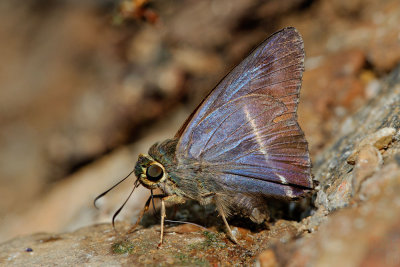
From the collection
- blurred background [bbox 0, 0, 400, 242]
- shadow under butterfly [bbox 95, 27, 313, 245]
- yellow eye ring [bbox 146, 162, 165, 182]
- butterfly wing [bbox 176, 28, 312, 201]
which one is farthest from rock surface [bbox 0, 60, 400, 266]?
blurred background [bbox 0, 0, 400, 242]

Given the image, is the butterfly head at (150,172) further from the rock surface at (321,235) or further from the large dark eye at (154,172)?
the rock surface at (321,235)

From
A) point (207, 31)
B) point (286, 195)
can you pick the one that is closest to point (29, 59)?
point (207, 31)

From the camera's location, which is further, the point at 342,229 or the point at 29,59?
the point at 29,59

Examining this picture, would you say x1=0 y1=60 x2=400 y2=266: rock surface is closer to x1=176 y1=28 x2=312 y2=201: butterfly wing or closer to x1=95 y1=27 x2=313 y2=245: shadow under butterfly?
x1=95 y1=27 x2=313 y2=245: shadow under butterfly

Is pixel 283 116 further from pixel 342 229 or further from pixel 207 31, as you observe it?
pixel 207 31

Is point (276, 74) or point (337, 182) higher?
point (276, 74)

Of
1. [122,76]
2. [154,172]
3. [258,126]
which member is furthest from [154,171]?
[122,76]

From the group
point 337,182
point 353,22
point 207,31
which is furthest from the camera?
point 207,31

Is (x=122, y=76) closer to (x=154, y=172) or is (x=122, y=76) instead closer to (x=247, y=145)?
(x=154, y=172)
